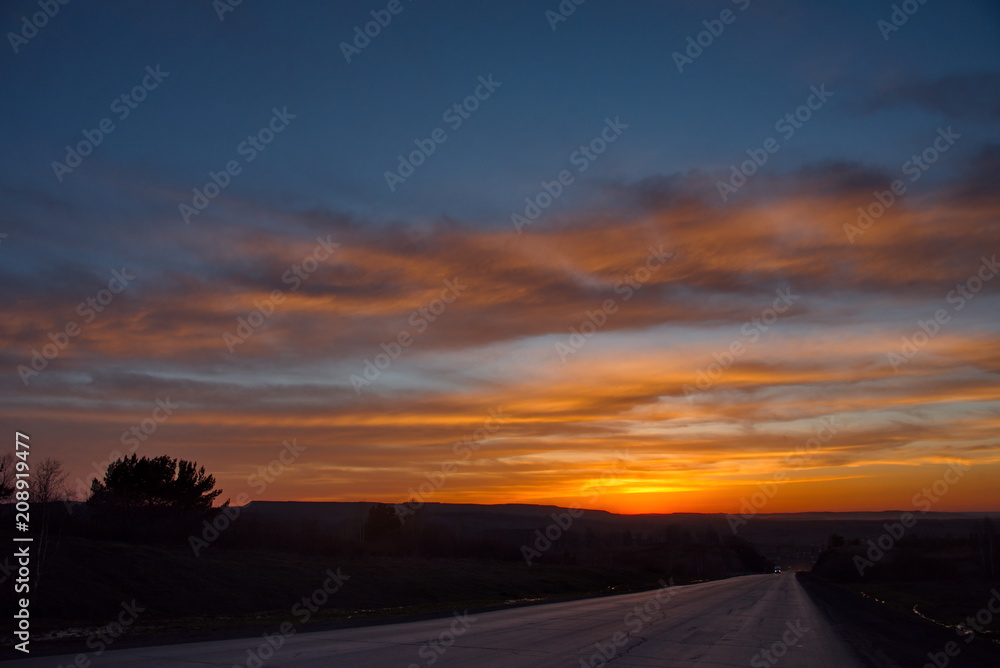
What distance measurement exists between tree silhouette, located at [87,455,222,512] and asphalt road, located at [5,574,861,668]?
3669 centimetres

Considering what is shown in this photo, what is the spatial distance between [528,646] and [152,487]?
46.2 metres

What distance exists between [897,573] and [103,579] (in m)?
95.0

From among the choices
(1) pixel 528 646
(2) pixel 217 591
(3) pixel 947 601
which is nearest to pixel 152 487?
(2) pixel 217 591

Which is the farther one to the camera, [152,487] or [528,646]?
[152,487]

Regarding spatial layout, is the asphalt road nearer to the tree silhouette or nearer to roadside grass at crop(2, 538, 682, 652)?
roadside grass at crop(2, 538, 682, 652)

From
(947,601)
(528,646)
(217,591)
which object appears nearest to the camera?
(528,646)

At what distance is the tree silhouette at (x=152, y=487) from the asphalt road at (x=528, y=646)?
120 feet

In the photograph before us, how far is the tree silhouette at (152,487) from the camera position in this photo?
2032 inches

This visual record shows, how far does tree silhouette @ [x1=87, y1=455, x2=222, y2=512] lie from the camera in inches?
2032

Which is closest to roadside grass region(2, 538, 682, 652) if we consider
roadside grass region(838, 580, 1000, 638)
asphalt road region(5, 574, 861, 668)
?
asphalt road region(5, 574, 861, 668)

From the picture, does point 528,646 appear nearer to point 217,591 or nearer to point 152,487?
point 217,591

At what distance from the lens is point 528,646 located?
16.7 m

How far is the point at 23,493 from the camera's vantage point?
1973cm

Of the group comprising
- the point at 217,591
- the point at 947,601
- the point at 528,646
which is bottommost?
the point at 528,646
